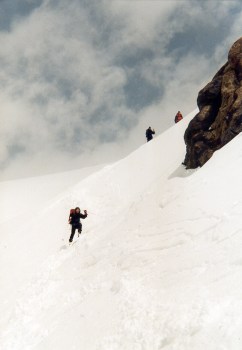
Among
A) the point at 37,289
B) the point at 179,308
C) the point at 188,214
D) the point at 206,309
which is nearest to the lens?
the point at 206,309

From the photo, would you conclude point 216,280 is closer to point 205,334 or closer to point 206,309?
point 206,309

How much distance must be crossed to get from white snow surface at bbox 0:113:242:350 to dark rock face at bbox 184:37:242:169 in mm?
2567

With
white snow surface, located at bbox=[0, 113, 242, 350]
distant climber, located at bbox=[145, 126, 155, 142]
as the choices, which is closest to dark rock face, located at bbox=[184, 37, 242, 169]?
white snow surface, located at bbox=[0, 113, 242, 350]

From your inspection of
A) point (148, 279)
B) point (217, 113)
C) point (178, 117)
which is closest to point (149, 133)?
point (178, 117)

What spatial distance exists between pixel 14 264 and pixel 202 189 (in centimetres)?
1127

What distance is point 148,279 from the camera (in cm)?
1077

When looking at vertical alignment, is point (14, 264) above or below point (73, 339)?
above

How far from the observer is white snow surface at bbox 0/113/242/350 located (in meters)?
8.04

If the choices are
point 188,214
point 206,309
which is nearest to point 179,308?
point 206,309

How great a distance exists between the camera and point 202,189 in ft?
45.7

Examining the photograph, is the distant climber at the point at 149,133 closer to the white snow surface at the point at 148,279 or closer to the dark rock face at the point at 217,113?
the dark rock face at the point at 217,113

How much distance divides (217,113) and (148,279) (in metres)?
12.4

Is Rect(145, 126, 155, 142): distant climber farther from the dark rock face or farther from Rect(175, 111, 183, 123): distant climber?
the dark rock face

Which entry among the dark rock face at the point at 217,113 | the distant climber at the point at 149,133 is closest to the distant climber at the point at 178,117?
the distant climber at the point at 149,133
